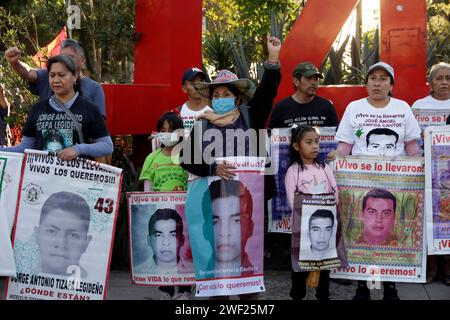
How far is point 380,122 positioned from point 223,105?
142 centimetres

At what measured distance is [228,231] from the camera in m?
5.57

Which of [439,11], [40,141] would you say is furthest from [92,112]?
[439,11]

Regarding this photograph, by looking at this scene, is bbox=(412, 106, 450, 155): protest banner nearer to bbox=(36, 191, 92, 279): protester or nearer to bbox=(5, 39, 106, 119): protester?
bbox=(5, 39, 106, 119): protester

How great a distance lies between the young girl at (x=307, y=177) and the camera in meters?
6.11

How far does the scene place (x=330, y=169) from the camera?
620 centimetres

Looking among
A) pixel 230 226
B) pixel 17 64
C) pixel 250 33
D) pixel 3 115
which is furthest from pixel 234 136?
pixel 250 33

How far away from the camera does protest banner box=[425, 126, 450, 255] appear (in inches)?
241

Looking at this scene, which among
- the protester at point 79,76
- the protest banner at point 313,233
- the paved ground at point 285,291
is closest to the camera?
the protest banner at point 313,233

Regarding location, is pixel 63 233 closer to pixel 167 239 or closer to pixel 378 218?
pixel 167 239

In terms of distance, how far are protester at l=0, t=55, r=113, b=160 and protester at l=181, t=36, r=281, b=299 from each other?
24.9 inches

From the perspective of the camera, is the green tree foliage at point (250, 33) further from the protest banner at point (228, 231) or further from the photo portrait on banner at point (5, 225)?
the photo portrait on banner at point (5, 225)

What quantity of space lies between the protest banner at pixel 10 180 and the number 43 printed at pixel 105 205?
0.57 meters

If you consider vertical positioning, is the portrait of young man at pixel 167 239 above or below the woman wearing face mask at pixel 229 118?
below

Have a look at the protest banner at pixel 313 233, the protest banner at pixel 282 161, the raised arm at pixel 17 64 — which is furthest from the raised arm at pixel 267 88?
the raised arm at pixel 17 64
